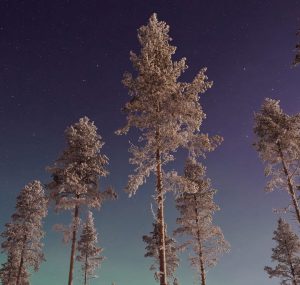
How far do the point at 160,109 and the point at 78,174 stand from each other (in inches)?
373

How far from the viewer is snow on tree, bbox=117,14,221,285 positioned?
17.1 metres

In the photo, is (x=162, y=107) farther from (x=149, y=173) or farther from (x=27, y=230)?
(x=27, y=230)

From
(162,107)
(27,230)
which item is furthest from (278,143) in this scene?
(27,230)

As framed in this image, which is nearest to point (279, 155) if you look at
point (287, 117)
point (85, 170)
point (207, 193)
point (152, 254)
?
point (287, 117)

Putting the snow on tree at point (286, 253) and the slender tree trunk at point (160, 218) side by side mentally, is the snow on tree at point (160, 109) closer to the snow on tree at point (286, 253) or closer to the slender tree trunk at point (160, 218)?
the slender tree trunk at point (160, 218)

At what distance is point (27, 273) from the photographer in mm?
51719

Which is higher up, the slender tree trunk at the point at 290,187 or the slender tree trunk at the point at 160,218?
the slender tree trunk at the point at 290,187

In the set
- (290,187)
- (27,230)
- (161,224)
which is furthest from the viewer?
(27,230)

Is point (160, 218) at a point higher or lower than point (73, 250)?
lower

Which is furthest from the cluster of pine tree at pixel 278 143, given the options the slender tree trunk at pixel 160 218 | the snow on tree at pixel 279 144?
the slender tree trunk at pixel 160 218

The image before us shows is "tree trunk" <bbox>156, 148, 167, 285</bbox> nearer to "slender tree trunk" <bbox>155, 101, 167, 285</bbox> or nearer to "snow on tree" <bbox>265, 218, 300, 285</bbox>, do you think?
"slender tree trunk" <bbox>155, 101, 167, 285</bbox>

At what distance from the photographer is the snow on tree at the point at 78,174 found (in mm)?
23766

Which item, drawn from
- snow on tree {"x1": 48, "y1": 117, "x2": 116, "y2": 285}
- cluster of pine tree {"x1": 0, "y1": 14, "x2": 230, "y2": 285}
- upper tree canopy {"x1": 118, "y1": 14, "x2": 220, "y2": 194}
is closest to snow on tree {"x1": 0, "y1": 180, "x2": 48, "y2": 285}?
cluster of pine tree {"x1": 0, "y1": 14, "x2": 230, "y2": 285}

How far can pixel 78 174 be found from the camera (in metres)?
24.7
